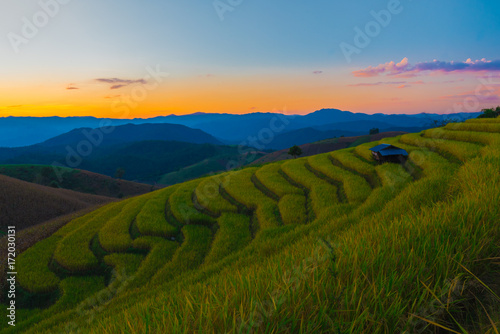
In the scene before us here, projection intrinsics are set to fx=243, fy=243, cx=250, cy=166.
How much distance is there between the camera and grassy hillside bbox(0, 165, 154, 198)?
6062 centimetres

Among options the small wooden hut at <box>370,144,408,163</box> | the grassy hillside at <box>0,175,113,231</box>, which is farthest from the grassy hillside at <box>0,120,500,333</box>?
the grassy hillside at <box>0,175,113,231</box>

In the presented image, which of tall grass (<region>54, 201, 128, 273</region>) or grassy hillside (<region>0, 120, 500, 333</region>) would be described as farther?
tall grass (<region>54, 201, 128, 273</region>)

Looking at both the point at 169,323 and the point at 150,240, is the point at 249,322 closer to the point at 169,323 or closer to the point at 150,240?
the point at 169,323

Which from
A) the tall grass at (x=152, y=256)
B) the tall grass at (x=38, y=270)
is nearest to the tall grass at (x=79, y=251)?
the tall grass at (x=38, y=270)

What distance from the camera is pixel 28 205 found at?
29.1 metres

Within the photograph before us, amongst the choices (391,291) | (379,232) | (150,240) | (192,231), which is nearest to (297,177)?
(192,231)

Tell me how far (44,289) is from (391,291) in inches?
417

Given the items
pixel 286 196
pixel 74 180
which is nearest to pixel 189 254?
pixel 286 196

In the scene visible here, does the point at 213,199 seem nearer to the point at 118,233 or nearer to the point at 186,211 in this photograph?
the point at 186,211

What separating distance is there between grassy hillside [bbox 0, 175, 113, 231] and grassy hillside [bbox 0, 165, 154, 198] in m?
26.7

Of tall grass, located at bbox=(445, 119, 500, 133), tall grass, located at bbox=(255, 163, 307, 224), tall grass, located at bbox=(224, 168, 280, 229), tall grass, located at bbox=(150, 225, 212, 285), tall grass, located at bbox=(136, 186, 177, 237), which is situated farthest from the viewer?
tall grass, located at bbox=(445, 119, 500, 133)

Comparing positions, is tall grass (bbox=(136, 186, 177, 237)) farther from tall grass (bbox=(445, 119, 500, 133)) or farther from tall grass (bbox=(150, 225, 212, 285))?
tall grass (bbox=(445, 119, 500, 133))

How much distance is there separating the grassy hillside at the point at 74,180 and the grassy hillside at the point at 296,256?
52.9m

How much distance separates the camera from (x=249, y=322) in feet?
5.36
